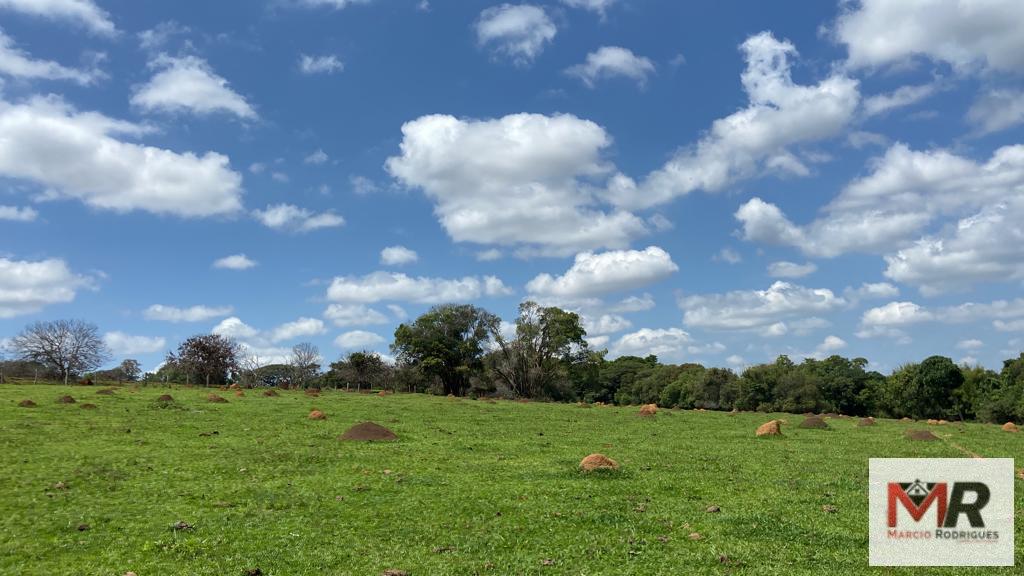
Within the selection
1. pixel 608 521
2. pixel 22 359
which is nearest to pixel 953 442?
pixel 608 521

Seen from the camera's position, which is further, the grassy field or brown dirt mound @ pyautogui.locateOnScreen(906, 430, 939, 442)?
brown dirt mound @ pyautogui.locateOnScreen(906, 430, 939, 442)

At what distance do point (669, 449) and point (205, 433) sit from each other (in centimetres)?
1928

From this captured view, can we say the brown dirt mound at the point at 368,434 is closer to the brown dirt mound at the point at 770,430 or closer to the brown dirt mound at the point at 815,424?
the brown dirt mound at the point at 770,430

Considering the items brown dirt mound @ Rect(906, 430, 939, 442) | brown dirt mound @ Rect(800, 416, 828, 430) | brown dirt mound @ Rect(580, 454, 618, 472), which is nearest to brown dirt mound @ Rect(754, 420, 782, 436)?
brown dirt mound @ Rect(906, 430, 939, 442)

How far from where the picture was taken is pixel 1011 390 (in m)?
64.8

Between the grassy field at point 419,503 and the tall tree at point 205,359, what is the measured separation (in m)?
57.3

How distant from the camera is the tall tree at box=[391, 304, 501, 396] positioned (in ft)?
274

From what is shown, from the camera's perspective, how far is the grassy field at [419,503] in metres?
10.8

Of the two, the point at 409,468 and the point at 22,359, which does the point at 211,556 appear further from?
the point at 22,359

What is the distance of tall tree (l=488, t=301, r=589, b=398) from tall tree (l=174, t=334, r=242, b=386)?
37466 millimetres

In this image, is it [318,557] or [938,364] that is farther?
[938,364]

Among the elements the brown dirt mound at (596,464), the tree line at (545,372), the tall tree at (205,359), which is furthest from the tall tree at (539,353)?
the brown dirt mound at (596,464)

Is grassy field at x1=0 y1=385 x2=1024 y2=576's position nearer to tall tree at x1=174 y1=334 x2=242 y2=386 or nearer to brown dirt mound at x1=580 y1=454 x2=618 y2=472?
brown dirt mound at x1=580 y1=454 x2=618 y2=472

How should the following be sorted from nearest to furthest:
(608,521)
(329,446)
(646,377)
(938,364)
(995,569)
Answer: (995,569)
(608,521)
(329,446)
(938,364)
(646,377)
